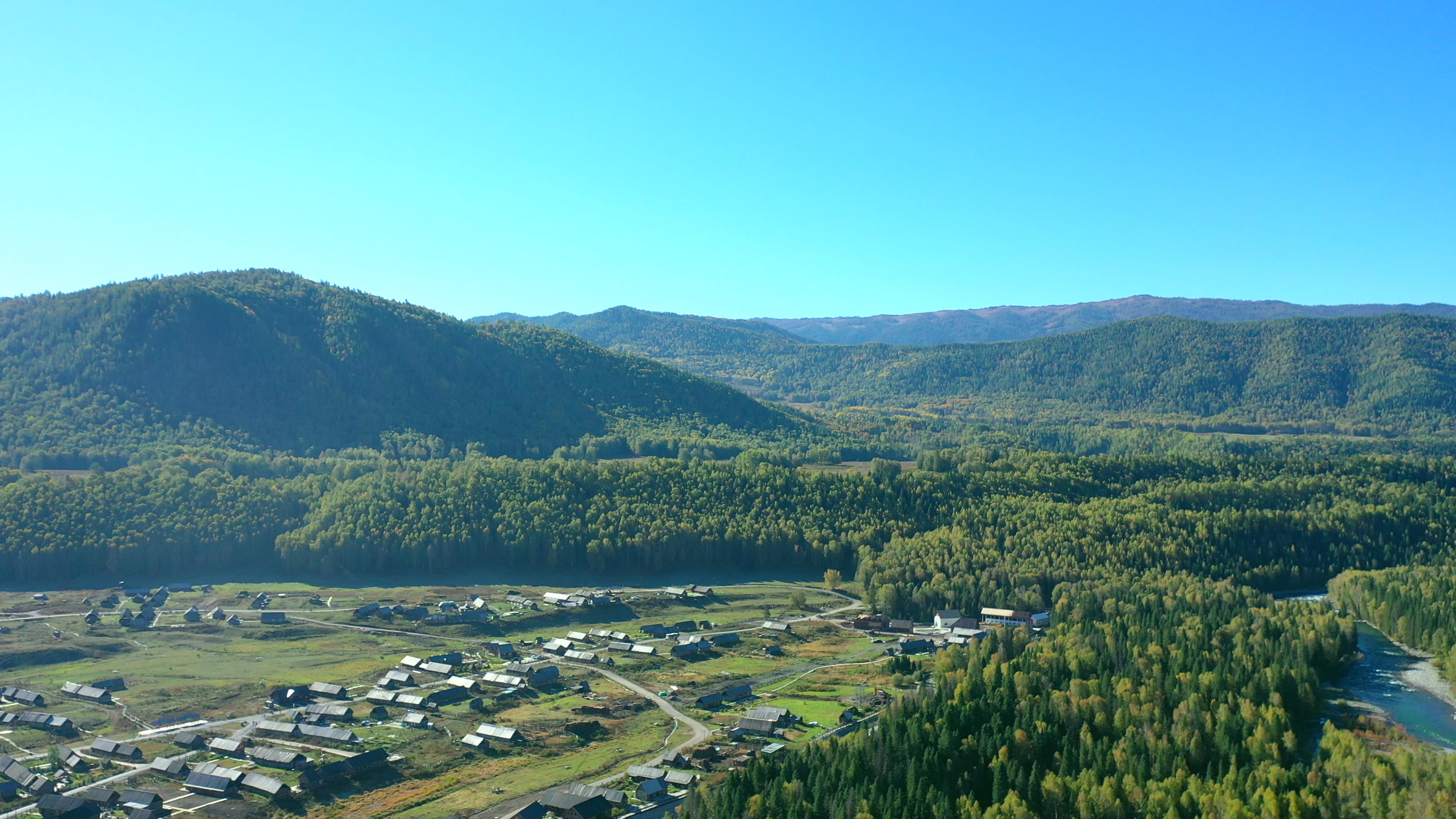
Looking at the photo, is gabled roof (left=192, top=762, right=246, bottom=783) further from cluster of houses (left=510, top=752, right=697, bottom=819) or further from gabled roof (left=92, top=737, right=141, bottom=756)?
cluster of houses (left=510, top=752, right=697, bottom=819)

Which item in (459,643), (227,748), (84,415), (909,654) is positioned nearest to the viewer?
(227,748)

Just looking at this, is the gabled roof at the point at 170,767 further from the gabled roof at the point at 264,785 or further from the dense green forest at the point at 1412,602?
the dense green forest at the point at 1412,602

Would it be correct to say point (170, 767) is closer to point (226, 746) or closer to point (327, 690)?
point (226, 746)

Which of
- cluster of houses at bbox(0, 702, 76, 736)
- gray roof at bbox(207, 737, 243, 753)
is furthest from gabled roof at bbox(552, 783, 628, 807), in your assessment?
cluster of houses at bbox(0, 702, 76, 736)

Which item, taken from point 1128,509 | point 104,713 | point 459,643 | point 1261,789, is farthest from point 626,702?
point 1128,509

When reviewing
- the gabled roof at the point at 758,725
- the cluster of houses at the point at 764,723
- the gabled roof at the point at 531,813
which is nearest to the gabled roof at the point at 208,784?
the gabled roof at the point at 531,813

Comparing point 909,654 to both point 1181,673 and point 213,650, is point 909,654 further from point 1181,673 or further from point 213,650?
point 213,650
